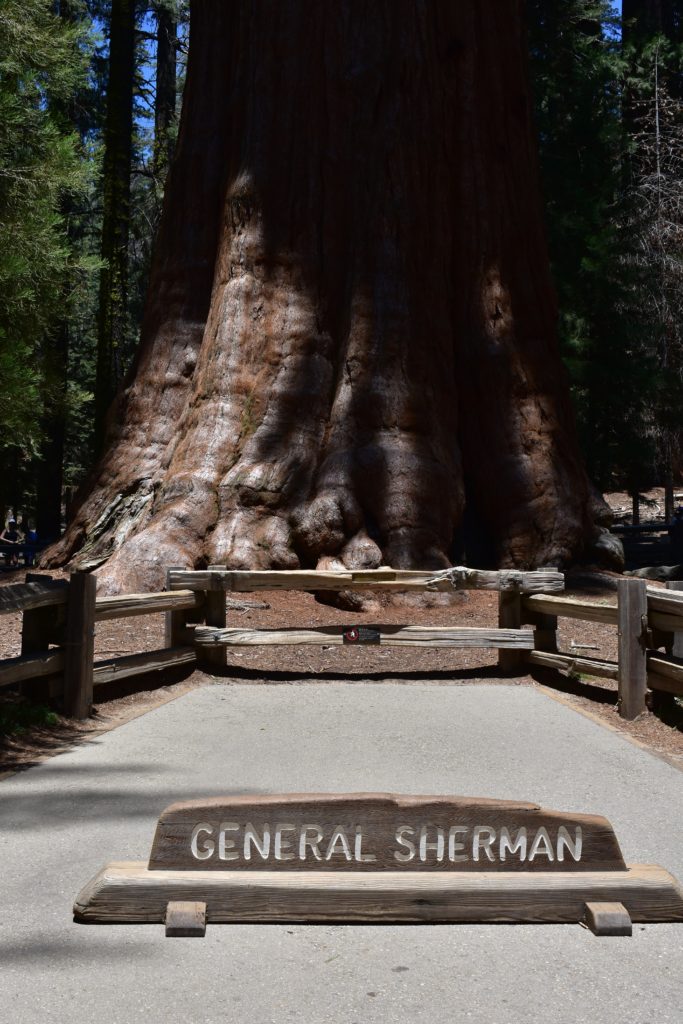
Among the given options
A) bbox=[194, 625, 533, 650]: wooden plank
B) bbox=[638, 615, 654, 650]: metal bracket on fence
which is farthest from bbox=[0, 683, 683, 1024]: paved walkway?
bbox=[194, 625, 533, 650]: wooden plank

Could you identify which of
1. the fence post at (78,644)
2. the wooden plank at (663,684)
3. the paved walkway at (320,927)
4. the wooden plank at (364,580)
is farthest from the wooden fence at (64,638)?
the wooden plank at (663,684)

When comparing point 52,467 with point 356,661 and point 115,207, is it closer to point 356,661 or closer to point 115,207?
point 115,207

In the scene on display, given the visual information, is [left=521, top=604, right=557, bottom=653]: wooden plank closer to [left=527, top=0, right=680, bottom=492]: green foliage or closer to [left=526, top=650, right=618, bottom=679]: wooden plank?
[left=526, top=650, right=618, bottom=679]: wooden plank

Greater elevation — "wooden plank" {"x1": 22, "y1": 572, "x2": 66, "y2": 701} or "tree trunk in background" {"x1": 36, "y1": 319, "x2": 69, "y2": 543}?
"tree trunk in background" {"x1": 36, "y1": 319, "x2": 69, "y2": 543}

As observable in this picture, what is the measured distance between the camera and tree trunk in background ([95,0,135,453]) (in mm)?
23938

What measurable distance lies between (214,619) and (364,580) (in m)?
1.54

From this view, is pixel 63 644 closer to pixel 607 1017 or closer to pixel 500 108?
pixel 607 1017

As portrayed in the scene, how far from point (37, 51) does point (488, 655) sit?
40.7 feet

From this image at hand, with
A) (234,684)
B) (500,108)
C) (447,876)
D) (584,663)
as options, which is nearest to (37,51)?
(500,108)

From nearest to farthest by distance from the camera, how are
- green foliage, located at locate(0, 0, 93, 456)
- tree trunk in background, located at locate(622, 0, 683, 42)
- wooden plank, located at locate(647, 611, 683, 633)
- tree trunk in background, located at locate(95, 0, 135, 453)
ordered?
wooden plank, located at locate(647, 611, 683, 633), green foliage, located at locate(0, 0, 93, 456), tree trunk in background, located at locate(95, 0, 135, 453), tree trunk in background, located at locate(622, 0, 683, 42)

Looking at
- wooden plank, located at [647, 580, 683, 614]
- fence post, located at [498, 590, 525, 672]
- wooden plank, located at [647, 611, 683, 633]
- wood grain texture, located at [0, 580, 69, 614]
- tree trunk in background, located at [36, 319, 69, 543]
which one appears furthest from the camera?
tree trunk in background, located at [36, 319, 69, 543]

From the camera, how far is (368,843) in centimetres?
427

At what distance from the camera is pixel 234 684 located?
35.1 feet

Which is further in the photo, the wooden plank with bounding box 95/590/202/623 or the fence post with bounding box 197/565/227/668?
the fence post with bounding box 197/565/227/668
